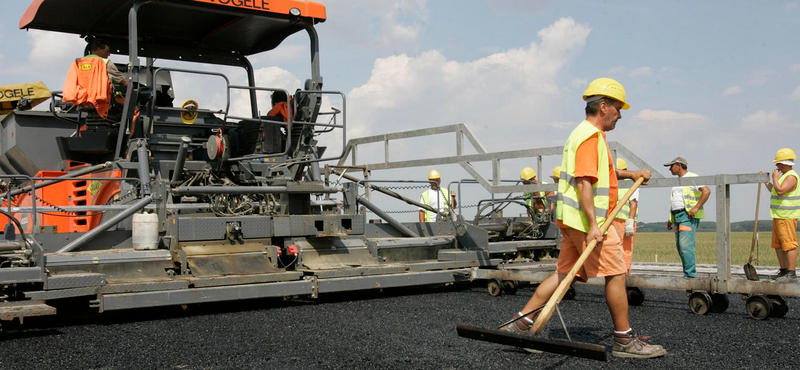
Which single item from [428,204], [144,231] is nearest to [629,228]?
[428,204]

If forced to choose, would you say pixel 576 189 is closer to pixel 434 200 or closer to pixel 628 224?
pixel 628 224

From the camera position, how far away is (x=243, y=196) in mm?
7848

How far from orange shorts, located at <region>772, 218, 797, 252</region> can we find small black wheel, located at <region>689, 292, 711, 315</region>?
117 inches

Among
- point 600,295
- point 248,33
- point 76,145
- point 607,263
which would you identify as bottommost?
point 600,295

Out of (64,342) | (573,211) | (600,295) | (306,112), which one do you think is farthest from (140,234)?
(600,295)

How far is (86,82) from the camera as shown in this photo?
7.78 metres

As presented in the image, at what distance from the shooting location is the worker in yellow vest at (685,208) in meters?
9.34

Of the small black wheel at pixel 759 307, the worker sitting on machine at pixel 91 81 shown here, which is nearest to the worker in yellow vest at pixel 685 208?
the small black wheel at pixel 759 307

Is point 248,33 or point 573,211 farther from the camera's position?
point 248,33

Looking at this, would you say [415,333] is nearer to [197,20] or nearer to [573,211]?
[573,211]

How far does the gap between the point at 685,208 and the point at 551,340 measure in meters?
6.02

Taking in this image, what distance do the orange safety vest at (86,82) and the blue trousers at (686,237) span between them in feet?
22.3

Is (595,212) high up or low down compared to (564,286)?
up

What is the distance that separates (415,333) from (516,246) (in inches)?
142
